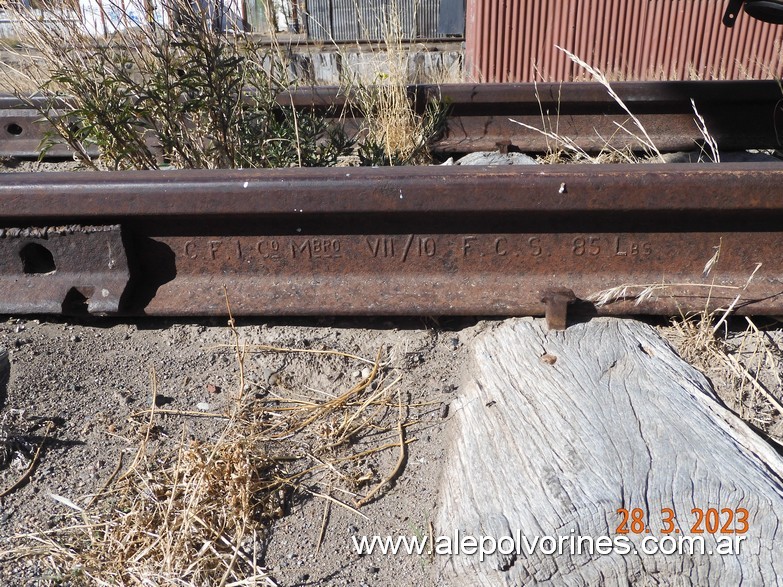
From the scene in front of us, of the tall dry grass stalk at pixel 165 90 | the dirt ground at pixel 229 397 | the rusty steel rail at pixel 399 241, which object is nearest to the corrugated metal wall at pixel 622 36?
the tall dry grass stalk at pixel 165 90

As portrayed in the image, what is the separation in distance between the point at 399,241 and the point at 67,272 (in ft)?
4.06

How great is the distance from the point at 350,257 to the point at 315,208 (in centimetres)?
25

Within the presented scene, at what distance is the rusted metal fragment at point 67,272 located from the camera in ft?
8.80

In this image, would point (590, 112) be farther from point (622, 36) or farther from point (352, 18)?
point (352, 18)

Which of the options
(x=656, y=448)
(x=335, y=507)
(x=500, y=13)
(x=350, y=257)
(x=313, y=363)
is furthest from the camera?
(x=500, y=13)

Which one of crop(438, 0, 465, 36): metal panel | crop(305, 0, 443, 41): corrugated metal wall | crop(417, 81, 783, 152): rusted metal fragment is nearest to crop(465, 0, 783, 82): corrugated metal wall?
crop(438, 0, 465, 36): metal panel

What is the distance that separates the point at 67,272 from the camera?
275 cm

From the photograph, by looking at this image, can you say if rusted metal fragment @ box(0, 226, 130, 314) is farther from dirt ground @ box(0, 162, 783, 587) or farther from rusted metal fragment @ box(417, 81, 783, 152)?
rusted metal fragment @ box(417, 81, 783, 152)

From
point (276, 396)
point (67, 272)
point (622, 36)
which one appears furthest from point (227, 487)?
point (622, 36)

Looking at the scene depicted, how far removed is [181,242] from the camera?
277 cm

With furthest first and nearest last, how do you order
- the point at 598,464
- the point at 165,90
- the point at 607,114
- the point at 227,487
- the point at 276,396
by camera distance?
the point at 607,114
the point at 165,90
the point at 276,396
the point at 227,487
the point at 598,464

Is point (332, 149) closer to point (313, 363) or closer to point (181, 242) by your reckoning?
point (181, 242)

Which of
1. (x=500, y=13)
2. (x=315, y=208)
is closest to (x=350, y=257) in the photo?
(x=315, y=208)

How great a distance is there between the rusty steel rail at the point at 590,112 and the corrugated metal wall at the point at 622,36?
27.3 feet
